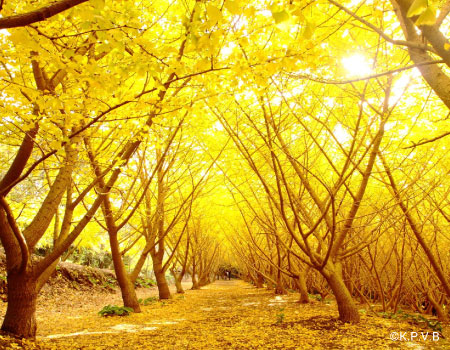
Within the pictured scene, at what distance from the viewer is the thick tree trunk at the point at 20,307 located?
13.1ft

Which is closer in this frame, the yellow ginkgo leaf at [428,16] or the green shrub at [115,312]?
the yellow ginkgo leaf at [428,16]

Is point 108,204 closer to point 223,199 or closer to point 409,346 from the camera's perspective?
point 409,346

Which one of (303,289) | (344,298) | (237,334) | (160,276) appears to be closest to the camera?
(237,334)

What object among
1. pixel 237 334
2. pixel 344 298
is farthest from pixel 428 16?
pixel 237 334

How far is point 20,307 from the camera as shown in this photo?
407 centimetres

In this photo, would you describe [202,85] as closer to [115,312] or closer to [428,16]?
[428,16]

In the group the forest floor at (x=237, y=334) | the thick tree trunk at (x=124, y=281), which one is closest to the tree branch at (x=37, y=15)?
the forest floor at (x=237, y=334)

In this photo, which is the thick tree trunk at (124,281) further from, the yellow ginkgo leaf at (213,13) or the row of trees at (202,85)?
the yellow ginkgo leaf at (213,13)

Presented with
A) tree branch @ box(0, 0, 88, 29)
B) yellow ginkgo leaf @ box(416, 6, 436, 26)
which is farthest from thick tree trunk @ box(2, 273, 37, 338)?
yellow ginkgo leaf @ box(416, 6, 436, 26)

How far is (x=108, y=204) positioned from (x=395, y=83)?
6460 mm

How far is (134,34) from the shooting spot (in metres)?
2.82

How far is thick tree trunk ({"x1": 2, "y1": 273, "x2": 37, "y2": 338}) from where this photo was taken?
13.1ft

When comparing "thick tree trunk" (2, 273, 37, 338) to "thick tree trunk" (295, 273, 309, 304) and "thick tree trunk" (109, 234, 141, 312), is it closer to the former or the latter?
"thick tree trunk" (109, 234, 141, 312)

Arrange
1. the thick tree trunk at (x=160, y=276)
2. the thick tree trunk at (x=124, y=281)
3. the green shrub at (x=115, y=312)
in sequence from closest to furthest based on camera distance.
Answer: the green shrub at (x=115, y=312)
the thick tree trunk at (x=124, y=281)
the thick tree trunk at (x=160, y=276)
